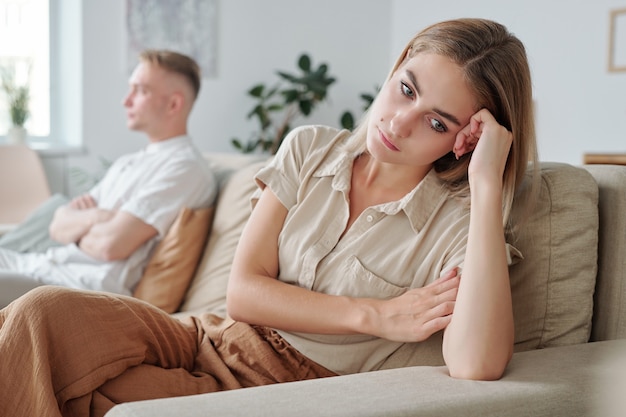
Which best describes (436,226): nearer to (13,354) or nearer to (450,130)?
(450,130)

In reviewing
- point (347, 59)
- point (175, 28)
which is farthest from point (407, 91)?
point (347, 59)

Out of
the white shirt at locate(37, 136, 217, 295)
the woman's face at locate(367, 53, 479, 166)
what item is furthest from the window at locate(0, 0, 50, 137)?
the woman's face at locate(367, 53, 479, 166)

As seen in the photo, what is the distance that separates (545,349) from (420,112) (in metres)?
0.50

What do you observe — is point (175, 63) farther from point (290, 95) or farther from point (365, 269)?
point (290, 95)

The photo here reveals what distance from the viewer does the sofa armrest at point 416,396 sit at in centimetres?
115

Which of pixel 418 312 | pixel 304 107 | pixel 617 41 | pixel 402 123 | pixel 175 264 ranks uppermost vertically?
pixel 617 41

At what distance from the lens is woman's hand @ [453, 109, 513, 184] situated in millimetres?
1584

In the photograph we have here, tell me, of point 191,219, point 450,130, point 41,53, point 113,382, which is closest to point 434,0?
point 41,53

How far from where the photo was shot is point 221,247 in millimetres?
2781

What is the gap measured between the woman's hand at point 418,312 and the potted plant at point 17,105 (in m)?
4.07

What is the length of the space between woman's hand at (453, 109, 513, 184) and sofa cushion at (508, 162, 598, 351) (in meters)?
0.19

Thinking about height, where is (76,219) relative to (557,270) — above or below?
below

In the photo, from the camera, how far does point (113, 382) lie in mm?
1525

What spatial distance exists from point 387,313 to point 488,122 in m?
0.40
